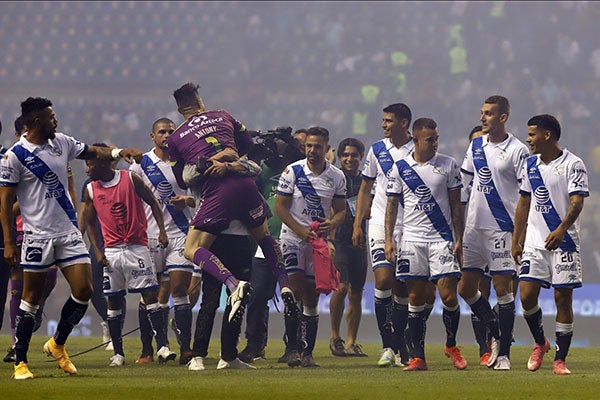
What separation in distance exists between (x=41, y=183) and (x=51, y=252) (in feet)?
1.79

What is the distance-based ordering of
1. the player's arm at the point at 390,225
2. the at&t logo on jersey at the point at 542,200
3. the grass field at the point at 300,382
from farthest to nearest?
the player's arm at the point at 390,225
the at&t logo on jersey at the point at 542,200
the grass field at the point at 300,382

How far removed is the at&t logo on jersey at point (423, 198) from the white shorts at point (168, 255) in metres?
2.80

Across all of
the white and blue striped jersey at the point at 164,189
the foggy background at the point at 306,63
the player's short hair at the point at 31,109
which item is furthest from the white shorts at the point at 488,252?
the foggy background at the point at 306,63

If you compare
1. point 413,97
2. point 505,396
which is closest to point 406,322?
point 505,396

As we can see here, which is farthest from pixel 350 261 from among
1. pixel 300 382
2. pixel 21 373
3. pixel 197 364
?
pixel 21 373

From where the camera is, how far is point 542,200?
30.5ft

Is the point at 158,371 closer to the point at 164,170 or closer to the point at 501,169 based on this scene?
the point at 164,170

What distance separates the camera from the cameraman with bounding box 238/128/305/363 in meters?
11.3

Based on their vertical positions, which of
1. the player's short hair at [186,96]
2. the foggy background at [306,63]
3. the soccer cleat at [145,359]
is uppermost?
the foggy background at [306,63]

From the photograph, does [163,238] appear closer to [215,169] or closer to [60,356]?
[215,169]

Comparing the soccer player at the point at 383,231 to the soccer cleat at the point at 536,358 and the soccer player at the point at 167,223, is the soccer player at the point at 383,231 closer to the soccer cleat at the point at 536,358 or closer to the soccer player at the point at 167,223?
the soccer cleat at the point at 536,358

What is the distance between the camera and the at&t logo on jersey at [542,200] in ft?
30.4

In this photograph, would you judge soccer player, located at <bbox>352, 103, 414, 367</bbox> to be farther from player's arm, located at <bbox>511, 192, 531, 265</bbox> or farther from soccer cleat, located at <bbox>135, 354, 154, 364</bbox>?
soccer cleat, located at <bbox>135, 354, 154, 364</bbox>

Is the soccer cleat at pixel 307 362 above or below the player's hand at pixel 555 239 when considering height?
below
